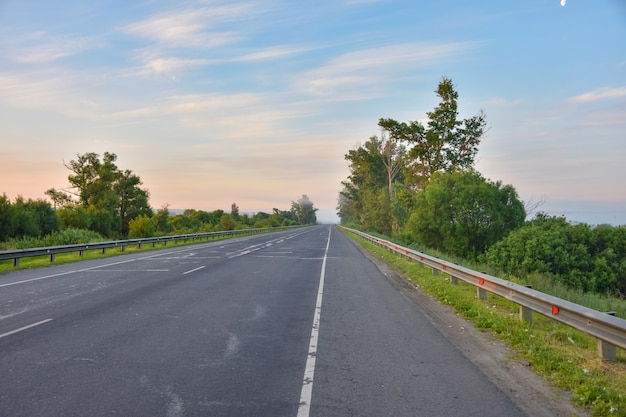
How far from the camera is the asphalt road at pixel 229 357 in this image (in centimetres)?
471

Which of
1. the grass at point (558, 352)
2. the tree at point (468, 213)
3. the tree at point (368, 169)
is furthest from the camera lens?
the tree at point (368, 169)

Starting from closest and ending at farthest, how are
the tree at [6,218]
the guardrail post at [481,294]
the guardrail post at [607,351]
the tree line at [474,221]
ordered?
the guardrail post at [607,351]
the guardrail post at [481,294]
the tree line at [474,221]
the tree at [6,218]

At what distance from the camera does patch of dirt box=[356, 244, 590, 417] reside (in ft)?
15.8

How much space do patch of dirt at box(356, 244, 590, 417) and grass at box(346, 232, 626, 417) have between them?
146 millimetres

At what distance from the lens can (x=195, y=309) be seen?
971 cm

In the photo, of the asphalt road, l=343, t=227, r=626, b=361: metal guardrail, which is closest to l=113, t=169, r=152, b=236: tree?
the asphalt road

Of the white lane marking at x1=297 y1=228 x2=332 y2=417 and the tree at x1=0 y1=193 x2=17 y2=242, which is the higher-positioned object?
the tree at x1=0 y1=193 x2=17 y2=242

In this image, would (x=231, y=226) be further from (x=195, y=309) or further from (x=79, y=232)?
(x=195, y=309)

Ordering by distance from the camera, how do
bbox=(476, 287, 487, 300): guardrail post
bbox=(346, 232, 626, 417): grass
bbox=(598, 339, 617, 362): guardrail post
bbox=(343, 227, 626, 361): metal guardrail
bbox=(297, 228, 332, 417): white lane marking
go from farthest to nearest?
bbox=(476, 287, 487, 300): guardrail post
bbox=(598, 339, 617, 362): guardrail post
bbox=(343, 227, 626, 361): metal guardrail
bbox=(346, 232, 626, 417): grass
bbox=(297, 228, 332, 417): white lane marking

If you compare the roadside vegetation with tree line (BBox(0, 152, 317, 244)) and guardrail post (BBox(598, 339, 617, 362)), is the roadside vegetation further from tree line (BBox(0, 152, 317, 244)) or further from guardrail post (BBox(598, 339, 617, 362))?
tree line (BBox(0, 152, 317, 244))

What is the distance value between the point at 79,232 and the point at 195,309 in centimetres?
3432

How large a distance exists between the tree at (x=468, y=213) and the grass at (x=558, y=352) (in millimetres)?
23674

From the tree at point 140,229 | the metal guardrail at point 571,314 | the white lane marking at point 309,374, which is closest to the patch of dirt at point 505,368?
the metal guardrail at point 571,314

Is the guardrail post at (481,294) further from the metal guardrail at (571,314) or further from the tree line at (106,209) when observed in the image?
the tree line at (106,209)
